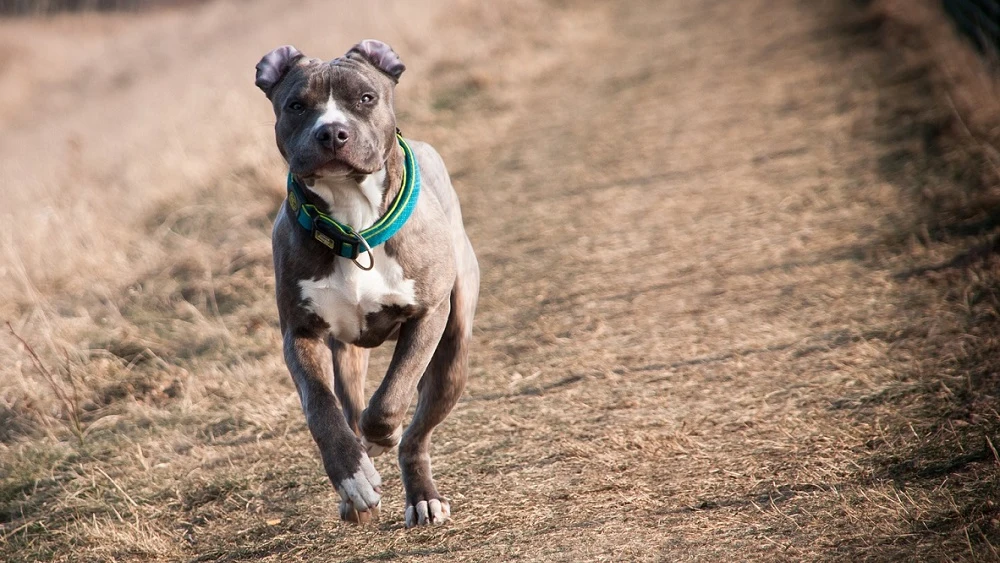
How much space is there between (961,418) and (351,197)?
2.55 meters

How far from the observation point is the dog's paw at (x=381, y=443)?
12.0ft

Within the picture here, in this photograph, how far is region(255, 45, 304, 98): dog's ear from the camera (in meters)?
3.81

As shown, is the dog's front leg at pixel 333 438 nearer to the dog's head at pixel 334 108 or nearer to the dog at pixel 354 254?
the dog at pixel 354 254

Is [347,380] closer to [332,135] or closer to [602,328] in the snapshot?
[332,135]

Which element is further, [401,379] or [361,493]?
[401,379]

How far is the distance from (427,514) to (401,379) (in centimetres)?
59

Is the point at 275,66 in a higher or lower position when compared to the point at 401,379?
higher

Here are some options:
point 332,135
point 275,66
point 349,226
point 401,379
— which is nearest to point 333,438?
point 401,379

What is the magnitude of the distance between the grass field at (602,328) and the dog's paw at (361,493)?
0.39 m

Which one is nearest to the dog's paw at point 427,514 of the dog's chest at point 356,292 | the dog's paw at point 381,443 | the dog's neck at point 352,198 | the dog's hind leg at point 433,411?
the dog's hind leg at point 433,411

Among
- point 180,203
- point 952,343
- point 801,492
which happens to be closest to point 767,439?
point 801,492

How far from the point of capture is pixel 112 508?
4.28 meters

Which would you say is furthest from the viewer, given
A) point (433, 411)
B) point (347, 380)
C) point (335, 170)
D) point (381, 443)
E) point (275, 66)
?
point (347, 380)

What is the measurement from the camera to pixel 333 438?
341cm
